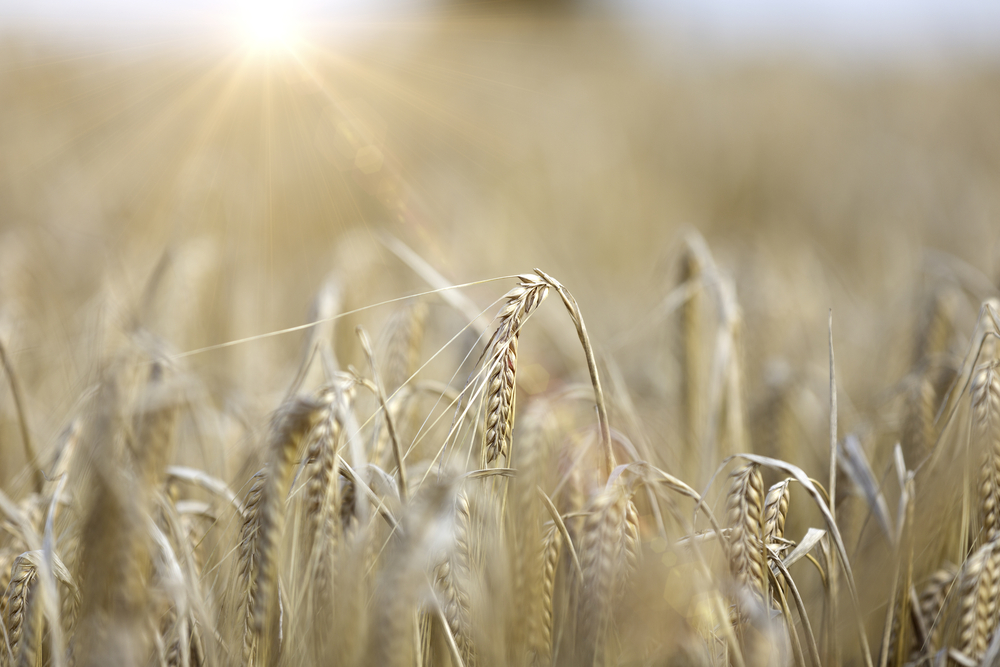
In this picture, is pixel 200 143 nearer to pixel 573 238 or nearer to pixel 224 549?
pixel 573 238

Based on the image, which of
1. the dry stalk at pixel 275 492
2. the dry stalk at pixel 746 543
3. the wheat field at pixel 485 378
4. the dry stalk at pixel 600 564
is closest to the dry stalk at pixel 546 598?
the wheat field at pixel 485 378

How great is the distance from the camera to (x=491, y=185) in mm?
5648

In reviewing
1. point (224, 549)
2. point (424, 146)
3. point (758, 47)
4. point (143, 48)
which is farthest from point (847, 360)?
point (758, 47)

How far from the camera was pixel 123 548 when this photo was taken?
65 centimetres

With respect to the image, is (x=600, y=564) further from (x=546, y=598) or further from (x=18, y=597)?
(x=18, y=597)

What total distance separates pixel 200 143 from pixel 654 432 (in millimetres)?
5774

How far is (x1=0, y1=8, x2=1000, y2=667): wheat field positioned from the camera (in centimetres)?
83

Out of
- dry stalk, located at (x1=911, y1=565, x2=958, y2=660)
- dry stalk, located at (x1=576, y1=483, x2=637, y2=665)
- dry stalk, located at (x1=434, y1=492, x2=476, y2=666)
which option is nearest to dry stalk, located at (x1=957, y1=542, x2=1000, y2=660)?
dry stalk, located at (x1=911, y1=565, x2=958, y2=660)

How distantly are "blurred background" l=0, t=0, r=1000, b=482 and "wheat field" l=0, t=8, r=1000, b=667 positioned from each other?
4 centimetres

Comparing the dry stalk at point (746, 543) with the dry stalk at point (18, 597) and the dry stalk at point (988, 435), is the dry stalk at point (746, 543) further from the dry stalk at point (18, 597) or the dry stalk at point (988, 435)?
the dry stalk at point (18, 597)

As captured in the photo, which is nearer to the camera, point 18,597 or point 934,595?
point 18,597

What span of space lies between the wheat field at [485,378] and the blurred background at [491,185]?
0.13ft

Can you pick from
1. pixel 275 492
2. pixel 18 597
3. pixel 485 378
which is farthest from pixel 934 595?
pixel 18 597

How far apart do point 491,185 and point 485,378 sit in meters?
5.07
